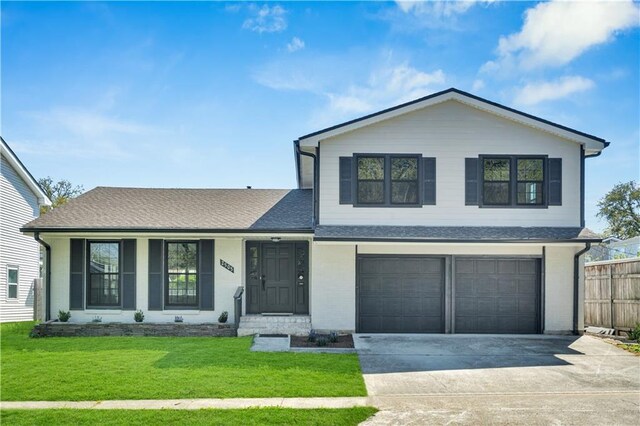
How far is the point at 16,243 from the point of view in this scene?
65.0 feet

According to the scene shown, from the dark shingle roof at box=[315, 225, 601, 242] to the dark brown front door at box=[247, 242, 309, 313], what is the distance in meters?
1.44

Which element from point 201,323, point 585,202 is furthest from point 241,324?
point 585,202

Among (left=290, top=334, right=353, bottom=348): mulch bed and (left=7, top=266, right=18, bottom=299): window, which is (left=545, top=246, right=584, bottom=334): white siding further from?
(left=7, top=266, right=18, bottom=299): window

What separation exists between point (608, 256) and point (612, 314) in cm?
873

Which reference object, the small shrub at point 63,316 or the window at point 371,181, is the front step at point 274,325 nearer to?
the window at point 371,181

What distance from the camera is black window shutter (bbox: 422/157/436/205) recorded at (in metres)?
13.6

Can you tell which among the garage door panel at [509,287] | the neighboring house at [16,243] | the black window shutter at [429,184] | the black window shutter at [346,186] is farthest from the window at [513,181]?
the neighboring house at [16,243]

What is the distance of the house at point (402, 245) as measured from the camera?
13.5 metres

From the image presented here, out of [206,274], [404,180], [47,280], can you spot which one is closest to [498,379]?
[404,180]

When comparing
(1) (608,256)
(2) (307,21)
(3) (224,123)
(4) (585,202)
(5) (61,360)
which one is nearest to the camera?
(5) (61,360)

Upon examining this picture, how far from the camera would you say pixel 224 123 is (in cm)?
1792

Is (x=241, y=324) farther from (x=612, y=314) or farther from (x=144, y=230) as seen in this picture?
(x=612, y=314)

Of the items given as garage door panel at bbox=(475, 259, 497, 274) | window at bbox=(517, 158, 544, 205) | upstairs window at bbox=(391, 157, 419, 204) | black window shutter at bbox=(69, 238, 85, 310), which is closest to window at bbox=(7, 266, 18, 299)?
black window shutter at bbox=(69, 238, 85, 310)

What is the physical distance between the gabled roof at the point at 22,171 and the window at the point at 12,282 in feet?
12.0
